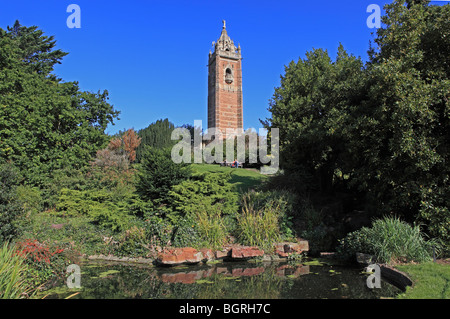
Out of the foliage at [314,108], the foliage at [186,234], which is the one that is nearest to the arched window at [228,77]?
the foliage at [314,108]

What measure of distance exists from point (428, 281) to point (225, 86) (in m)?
49.5

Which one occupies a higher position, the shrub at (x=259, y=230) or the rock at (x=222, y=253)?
the shrub at (x=259, y=230)

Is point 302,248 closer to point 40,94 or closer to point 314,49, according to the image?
point 314,49

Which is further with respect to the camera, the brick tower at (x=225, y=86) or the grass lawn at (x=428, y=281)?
the brick tower at (x=225, y=86)

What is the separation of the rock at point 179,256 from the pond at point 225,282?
0.54 feet

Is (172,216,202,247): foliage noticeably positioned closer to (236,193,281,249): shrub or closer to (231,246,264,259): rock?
(231,246,264,259): rock

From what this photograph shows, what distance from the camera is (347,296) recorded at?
4770 millimetres

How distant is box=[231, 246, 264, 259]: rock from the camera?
7445 millimetres

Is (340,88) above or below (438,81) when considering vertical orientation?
above

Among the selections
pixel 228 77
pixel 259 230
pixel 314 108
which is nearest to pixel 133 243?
pixel 259 230

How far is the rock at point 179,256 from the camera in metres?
6.94

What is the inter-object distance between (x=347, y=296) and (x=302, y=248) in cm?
342

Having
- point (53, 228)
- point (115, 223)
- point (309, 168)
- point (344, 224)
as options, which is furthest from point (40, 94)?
point (344, 224)

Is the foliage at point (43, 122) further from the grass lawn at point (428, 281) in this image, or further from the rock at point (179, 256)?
the grass lawn at point (428, 281)
